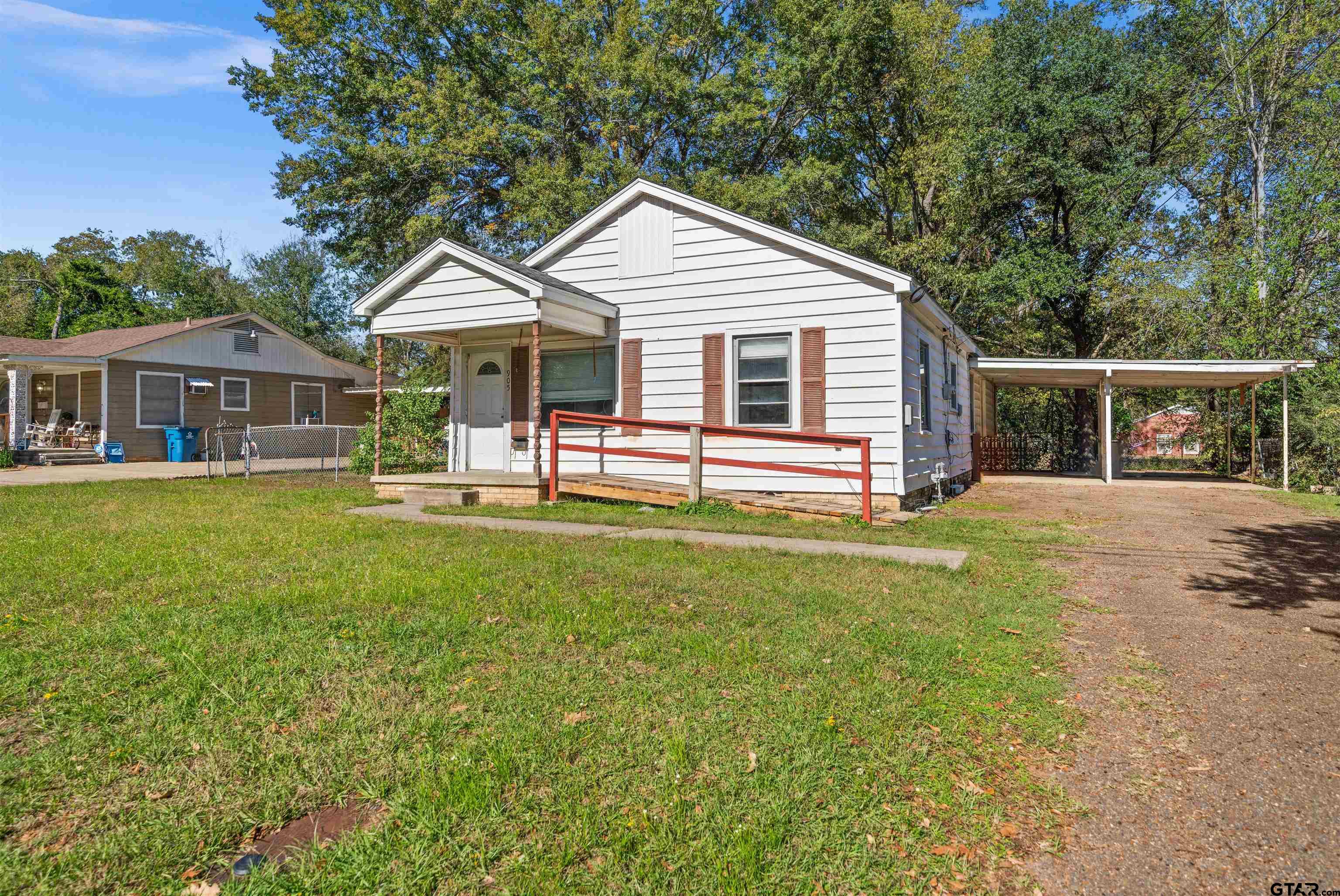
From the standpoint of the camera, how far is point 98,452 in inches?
792

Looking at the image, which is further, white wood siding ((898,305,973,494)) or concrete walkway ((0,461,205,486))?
concrete walkway ((0,461,205,486))

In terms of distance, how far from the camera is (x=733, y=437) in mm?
10102

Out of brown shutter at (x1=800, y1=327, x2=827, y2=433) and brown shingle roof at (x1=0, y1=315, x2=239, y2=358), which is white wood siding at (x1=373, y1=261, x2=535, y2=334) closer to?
brown shutter at (x1=800, y1=327, x2=827, y2=433)

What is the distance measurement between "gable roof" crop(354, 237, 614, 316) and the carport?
33.7 feet

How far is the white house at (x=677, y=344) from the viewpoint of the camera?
33.3 ft

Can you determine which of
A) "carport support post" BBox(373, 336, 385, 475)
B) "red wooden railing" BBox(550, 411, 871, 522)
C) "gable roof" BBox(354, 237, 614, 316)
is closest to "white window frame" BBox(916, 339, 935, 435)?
"red wooden railing" BBox(550, 411, 871, 522)

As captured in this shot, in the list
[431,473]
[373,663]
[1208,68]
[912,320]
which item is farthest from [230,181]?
[1208,68]

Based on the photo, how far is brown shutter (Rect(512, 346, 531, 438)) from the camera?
11.9 meters

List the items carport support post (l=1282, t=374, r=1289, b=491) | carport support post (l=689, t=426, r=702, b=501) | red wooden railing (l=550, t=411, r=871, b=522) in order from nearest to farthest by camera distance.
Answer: red wooden railing (l=550, t=411, r=871, b=522)
carport support post (l=689, t=426, r=702, b=501)
carport support post (l=1282, t=374, r=1289, b=491)

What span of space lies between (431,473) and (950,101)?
20.0m

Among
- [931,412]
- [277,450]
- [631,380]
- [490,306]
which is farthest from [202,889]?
[277,450]

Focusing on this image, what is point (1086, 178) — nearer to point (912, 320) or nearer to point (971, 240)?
point (971, 240)

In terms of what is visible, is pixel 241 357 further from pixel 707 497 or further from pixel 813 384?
pixel 813 384

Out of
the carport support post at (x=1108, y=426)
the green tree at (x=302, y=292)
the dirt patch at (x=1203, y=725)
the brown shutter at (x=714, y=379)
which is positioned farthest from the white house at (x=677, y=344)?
the green tree at (x=302, y=292)
